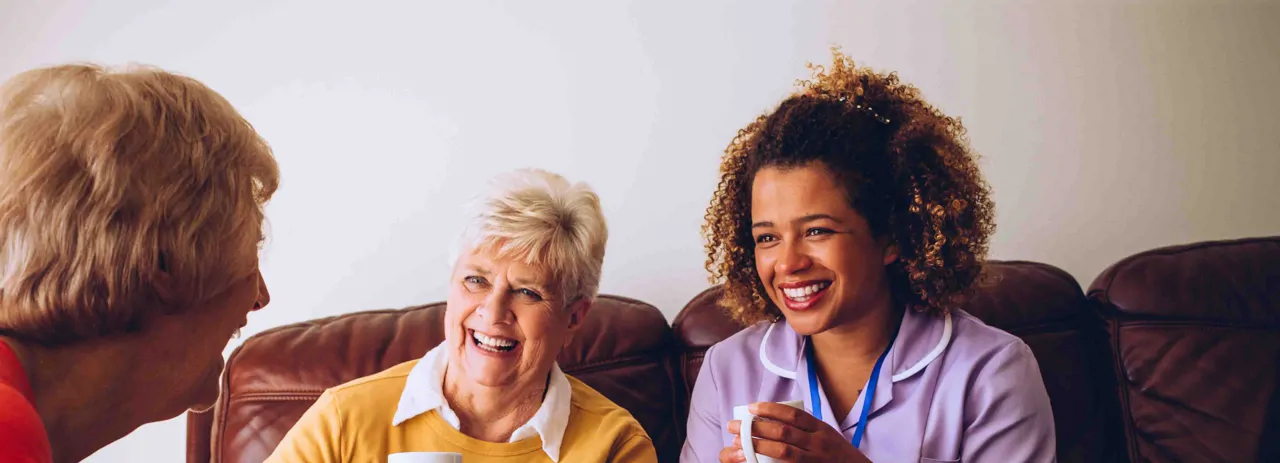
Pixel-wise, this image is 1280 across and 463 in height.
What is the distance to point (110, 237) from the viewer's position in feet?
2.77

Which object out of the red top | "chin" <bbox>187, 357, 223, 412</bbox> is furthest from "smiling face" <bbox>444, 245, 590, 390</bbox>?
the red top

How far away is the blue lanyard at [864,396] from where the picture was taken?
1630mm

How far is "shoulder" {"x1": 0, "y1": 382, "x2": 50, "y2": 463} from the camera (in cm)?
69

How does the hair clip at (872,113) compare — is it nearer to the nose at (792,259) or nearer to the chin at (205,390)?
the nose at (792,259)

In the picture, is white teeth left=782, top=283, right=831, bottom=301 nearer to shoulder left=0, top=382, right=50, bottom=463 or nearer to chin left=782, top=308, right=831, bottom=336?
chin left=782, top=308, right=831, bottom=336

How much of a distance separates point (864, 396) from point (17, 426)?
1.31m

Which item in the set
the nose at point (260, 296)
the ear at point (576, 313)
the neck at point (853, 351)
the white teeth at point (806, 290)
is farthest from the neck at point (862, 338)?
the nose at point (260, 296)

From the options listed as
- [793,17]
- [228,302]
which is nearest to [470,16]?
[793,17]

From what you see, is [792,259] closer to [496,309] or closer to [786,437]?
[786,437]

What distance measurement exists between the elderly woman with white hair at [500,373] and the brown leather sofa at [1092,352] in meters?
0.28

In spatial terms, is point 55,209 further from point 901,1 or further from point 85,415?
point 901,1

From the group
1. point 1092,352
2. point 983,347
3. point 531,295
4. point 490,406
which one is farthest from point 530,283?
point 1092,352

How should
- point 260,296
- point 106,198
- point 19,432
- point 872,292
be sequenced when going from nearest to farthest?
1. point 19,432
2. point 106,198
3. point 260,296
4. point 872,292

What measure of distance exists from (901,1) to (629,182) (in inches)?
33.7
